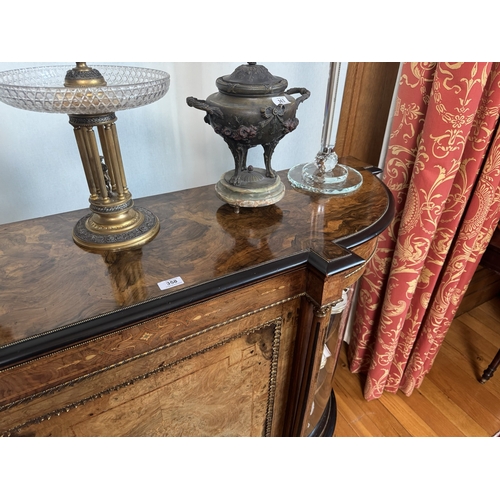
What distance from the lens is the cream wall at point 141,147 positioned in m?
0.81

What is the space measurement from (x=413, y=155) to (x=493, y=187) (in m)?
0.23

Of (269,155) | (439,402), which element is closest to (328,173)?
(269,155)

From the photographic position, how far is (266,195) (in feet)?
2.58

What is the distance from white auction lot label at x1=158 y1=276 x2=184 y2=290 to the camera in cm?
59

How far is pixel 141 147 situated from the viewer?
939 mm

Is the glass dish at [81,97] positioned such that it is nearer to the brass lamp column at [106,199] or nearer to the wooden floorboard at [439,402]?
the brass lamp column at [106,199]

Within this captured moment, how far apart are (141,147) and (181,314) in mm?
532

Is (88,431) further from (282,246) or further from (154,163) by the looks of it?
(154,163)

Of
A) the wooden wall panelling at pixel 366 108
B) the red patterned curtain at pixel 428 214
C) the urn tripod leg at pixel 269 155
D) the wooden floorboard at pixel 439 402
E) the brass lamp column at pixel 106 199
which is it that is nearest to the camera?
the brass lamp column at pixel 106 199

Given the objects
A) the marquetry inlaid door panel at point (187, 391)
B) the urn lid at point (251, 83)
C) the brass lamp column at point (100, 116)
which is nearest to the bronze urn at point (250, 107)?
the urn lid at point (251, 83)

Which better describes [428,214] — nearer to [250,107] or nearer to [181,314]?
[250,107]

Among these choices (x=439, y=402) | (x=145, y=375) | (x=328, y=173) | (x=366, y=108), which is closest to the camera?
(x=145, y=375)

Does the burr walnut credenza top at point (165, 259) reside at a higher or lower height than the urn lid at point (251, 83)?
lower

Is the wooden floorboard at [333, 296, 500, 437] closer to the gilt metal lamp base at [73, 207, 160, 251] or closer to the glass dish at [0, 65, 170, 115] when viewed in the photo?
the gilt metal lamp base at [73, 207, 160, 251]
